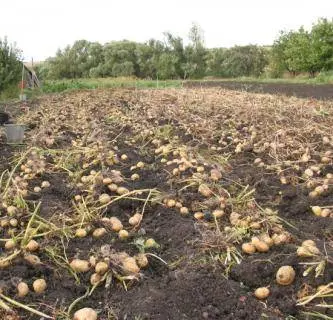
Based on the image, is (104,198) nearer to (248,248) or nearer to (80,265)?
(80,265)

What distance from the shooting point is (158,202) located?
127 inches

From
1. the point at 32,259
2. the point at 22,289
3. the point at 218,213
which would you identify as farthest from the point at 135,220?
the point at 22,289

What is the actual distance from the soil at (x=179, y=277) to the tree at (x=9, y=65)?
9.55m

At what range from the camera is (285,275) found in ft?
7.41

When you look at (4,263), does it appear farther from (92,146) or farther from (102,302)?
(92,146)

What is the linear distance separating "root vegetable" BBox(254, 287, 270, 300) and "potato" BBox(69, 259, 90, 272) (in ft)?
2.88

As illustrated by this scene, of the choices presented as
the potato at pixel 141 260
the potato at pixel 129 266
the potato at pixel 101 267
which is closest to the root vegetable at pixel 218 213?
the potato at pixel 141 260

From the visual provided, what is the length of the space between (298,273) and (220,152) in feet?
8.41

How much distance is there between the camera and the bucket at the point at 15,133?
527 centimetres

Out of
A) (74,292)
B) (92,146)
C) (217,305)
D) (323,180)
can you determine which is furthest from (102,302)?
(92,146)

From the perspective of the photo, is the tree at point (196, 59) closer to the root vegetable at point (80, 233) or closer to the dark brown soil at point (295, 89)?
the dark brown soil at point (295, 89)

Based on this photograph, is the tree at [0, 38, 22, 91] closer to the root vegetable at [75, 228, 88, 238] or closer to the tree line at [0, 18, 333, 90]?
the root vegetable at [75, 228, 88, 238]

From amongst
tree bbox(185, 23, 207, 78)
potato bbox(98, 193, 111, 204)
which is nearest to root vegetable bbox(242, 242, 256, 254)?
potato bbox(98, 193, 111, 204)

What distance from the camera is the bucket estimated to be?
17.3 feet
